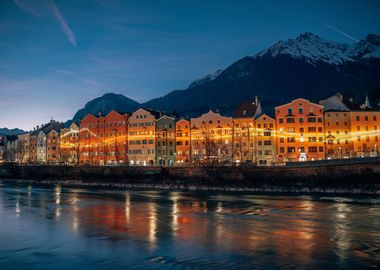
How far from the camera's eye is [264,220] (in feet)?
92.5

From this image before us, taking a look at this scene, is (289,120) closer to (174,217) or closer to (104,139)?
(104,139)

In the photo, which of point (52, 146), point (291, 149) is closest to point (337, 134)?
point (291, 149)

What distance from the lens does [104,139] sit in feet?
365

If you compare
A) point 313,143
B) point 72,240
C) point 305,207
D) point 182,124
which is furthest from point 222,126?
point 72,240

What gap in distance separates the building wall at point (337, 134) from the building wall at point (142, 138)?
42976 millimetres

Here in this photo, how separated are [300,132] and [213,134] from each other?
66.4 ft

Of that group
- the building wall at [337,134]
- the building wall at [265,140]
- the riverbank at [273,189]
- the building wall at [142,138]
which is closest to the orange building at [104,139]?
the building wall at [142,138]

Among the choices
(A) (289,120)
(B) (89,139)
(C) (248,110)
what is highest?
(C) (248,110)

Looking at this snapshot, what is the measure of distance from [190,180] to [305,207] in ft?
97.9

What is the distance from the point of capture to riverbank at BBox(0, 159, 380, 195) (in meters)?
50.8

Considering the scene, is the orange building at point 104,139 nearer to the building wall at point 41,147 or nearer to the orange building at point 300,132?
the building wall at point 41,147

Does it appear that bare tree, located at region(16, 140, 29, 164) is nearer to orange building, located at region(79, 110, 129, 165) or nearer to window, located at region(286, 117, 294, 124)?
orange building, located at region(79, 110, 129, 165)

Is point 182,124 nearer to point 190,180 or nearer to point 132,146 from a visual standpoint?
point 132,146

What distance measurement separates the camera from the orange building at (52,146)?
134m
